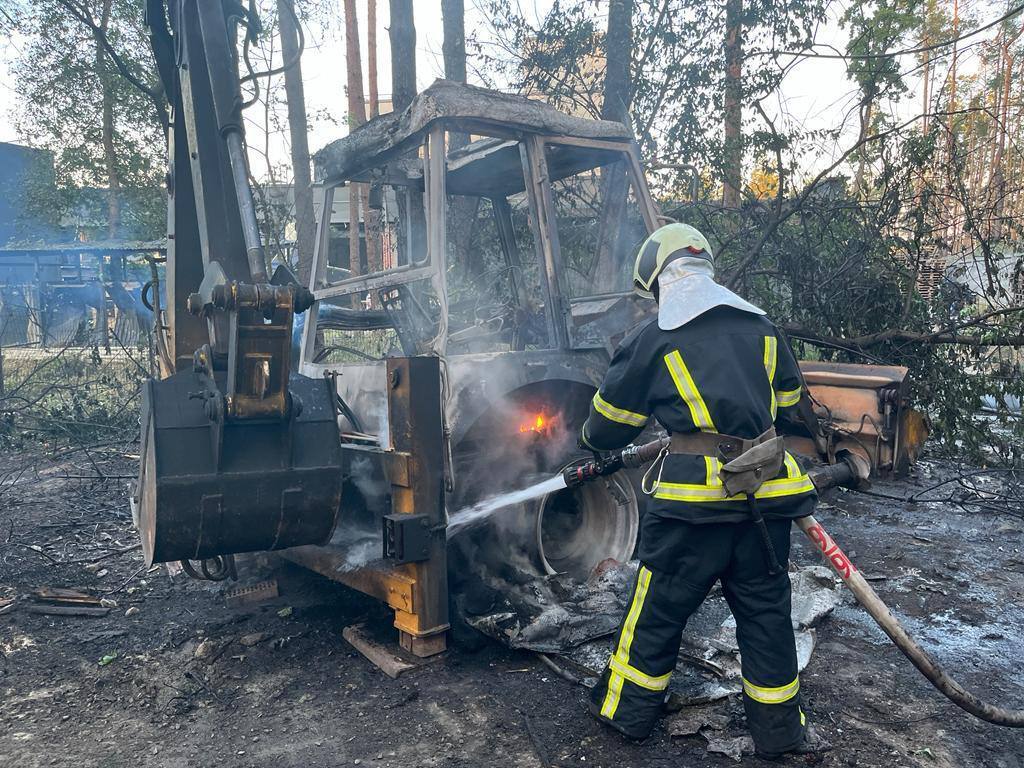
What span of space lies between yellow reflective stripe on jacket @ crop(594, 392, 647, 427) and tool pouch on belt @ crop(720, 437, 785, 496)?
0.39 m

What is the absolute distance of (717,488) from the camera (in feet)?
8.57

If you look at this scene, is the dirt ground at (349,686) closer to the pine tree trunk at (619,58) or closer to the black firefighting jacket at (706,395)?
the black firefighting jacket at (706,395)

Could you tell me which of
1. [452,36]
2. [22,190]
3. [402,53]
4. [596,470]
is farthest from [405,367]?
[22,190]

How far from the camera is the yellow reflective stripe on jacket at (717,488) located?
8.59 feet

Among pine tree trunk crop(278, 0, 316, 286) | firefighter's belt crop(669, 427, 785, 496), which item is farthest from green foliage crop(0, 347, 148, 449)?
firefighter's belt crop(669, 427, 785, 496)

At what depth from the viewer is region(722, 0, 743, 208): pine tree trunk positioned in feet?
25.4

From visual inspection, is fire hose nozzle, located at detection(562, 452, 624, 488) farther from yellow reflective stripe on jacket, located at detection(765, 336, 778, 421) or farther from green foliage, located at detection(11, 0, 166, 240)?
green foliage, located at detection(11, 0, 166, 240)

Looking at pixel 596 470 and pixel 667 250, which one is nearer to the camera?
pixel 667 250

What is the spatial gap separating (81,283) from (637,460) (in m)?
21.6

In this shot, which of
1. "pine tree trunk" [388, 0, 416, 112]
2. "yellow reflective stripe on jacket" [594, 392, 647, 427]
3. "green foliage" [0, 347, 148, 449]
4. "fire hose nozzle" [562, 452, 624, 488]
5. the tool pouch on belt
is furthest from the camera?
"pine tree trunk" [388, 0, 416, 112]

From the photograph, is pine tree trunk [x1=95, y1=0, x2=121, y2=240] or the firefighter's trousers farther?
pine tree trunk [x1=95, y1=0, x2=121, y2=240]

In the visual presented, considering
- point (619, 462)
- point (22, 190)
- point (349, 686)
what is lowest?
point (349, 686)

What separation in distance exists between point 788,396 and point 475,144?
89.0 inches

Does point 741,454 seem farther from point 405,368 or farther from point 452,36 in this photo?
point 452,36
